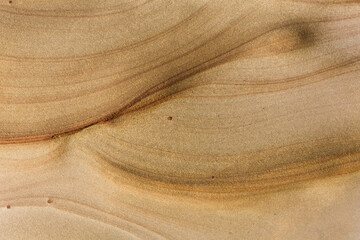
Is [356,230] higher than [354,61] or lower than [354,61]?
lower

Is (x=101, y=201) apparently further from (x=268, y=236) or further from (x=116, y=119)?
(x=268, y=236)

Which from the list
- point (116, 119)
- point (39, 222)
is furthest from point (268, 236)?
point (39, 222)

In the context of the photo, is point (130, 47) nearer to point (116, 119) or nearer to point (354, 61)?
point (116, 119)

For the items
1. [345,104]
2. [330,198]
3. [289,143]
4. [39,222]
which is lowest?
[39,222]

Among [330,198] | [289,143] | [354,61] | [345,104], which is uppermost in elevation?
[354,61]

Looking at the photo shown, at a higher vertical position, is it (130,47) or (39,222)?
(130,47)

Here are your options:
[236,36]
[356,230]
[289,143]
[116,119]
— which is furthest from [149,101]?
[356,230]
